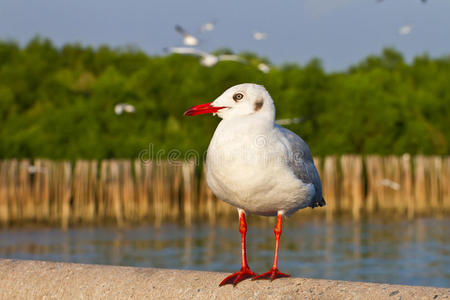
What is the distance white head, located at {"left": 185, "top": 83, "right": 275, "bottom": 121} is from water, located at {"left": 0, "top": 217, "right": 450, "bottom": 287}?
638 inches

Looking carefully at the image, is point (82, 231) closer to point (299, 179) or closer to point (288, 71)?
point (288, 71)

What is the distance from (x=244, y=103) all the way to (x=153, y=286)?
1170 mm

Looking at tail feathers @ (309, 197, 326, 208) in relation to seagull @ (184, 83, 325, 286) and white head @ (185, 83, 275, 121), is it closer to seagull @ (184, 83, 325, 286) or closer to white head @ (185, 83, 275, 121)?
seagull @ (184, 83, 325, 286)

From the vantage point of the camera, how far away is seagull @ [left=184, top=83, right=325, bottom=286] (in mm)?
4246

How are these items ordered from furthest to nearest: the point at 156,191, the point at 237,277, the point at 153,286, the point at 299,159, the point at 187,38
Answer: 1. the point at 156,191
2. the point at 187,38
3. the point at 299,159
4. the point at 153,286
5. the point at 237,277

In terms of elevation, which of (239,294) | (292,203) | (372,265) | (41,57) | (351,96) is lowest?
(372,265)

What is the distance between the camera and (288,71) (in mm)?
51281

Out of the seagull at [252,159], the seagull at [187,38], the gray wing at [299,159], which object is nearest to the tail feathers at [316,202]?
the gray wing at [299,159]

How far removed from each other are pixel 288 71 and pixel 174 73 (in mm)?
7549

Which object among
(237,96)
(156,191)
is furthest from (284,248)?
(237,96)

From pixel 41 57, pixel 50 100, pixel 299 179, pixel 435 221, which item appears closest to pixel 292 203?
pixel 299 179

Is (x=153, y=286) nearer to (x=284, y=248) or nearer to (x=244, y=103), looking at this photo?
(x=244, y=103)

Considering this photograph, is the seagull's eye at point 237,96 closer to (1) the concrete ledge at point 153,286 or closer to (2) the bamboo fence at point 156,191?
(1) the concrete ledge at point 153,286

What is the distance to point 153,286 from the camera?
451cm
